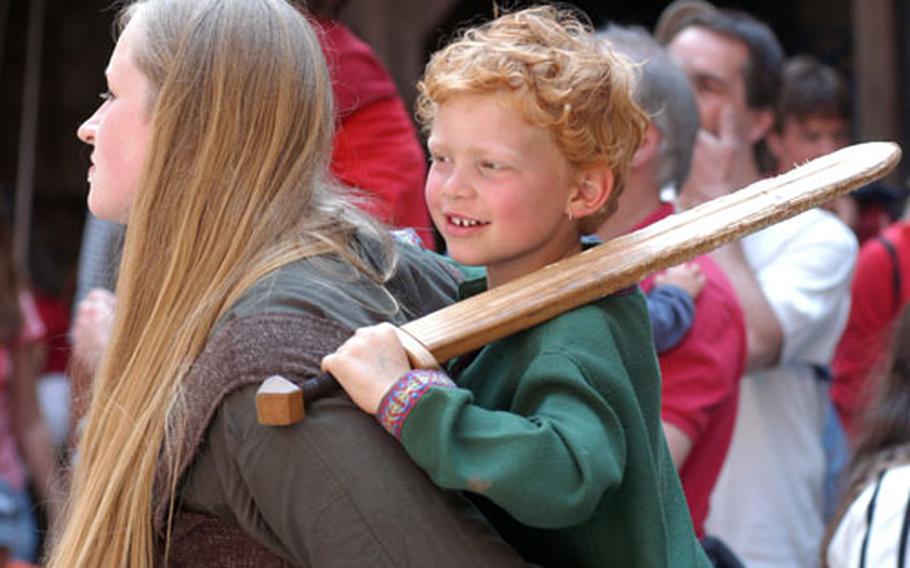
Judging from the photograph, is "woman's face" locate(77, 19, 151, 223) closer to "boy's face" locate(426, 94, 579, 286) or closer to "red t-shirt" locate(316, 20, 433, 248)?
"boy's face" locate(426, 94, 579, 286)

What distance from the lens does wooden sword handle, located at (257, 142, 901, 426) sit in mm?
1754

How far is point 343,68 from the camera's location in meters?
3.13

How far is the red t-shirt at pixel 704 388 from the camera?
2.96m

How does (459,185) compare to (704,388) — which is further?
(704,388)

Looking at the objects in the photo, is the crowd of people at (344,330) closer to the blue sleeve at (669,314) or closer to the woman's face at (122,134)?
the woman's face at (122,134)

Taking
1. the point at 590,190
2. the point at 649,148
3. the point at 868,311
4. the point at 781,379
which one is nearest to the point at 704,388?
the point at 649,148

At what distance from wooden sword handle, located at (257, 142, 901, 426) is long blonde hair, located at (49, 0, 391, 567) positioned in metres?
0.22

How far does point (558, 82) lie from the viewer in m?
1.89

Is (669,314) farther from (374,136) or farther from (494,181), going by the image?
(494,181)

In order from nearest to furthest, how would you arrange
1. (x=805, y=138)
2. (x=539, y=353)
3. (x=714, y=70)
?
1. (x=539, y=353)
2. (x=714, y=70)
3. (x=805, y=138)

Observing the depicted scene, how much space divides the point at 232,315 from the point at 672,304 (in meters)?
1.29

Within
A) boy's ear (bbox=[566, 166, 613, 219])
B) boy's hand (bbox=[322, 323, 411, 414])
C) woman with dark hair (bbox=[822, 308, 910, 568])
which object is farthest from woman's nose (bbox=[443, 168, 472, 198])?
woman with dark hair (bbox=[822, 308, 910, 568])

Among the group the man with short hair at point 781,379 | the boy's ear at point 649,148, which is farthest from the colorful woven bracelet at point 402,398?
the man with short hair at point 781,379

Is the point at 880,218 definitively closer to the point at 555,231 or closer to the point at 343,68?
the point at 343,68
